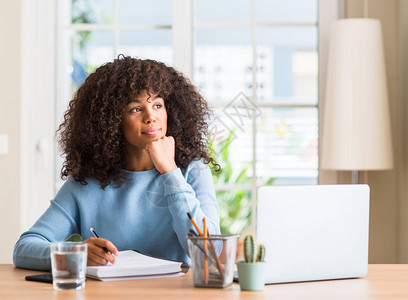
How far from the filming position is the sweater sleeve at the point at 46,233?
5.46ft

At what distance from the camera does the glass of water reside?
1.34 m

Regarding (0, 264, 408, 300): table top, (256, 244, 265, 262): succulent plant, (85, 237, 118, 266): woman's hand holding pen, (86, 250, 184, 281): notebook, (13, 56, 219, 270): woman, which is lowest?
(0, 264, 408, 300): table top

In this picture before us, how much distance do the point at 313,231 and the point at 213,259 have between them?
24 centimetres

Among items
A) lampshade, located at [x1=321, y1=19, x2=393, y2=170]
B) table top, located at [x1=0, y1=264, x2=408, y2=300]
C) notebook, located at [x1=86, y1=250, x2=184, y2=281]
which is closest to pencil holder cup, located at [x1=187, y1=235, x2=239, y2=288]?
table top, located at [x1=0, y1=264, x2=408, y2=300]

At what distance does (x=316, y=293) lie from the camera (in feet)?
4.40

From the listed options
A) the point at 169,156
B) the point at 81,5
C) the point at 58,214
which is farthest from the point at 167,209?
the point at 81,5

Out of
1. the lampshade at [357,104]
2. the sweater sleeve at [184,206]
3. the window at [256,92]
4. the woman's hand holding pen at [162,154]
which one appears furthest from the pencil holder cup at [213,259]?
the window at [256,92]

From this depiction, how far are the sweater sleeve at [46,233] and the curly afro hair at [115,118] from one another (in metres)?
0.09

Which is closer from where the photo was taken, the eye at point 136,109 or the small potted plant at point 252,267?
the small potted plant at point 252,267

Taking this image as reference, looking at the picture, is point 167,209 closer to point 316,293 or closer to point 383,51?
point 316,293

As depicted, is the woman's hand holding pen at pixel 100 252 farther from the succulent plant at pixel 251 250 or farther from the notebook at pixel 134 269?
the succulent plant at pixel 251 250

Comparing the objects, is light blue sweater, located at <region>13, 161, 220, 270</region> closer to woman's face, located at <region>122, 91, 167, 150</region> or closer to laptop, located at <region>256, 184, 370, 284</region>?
woman's face, located at <region>122, 91, 167, 150</region>

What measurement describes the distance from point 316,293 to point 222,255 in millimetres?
214

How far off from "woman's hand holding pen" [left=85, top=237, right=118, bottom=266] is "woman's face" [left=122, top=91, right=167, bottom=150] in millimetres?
471
